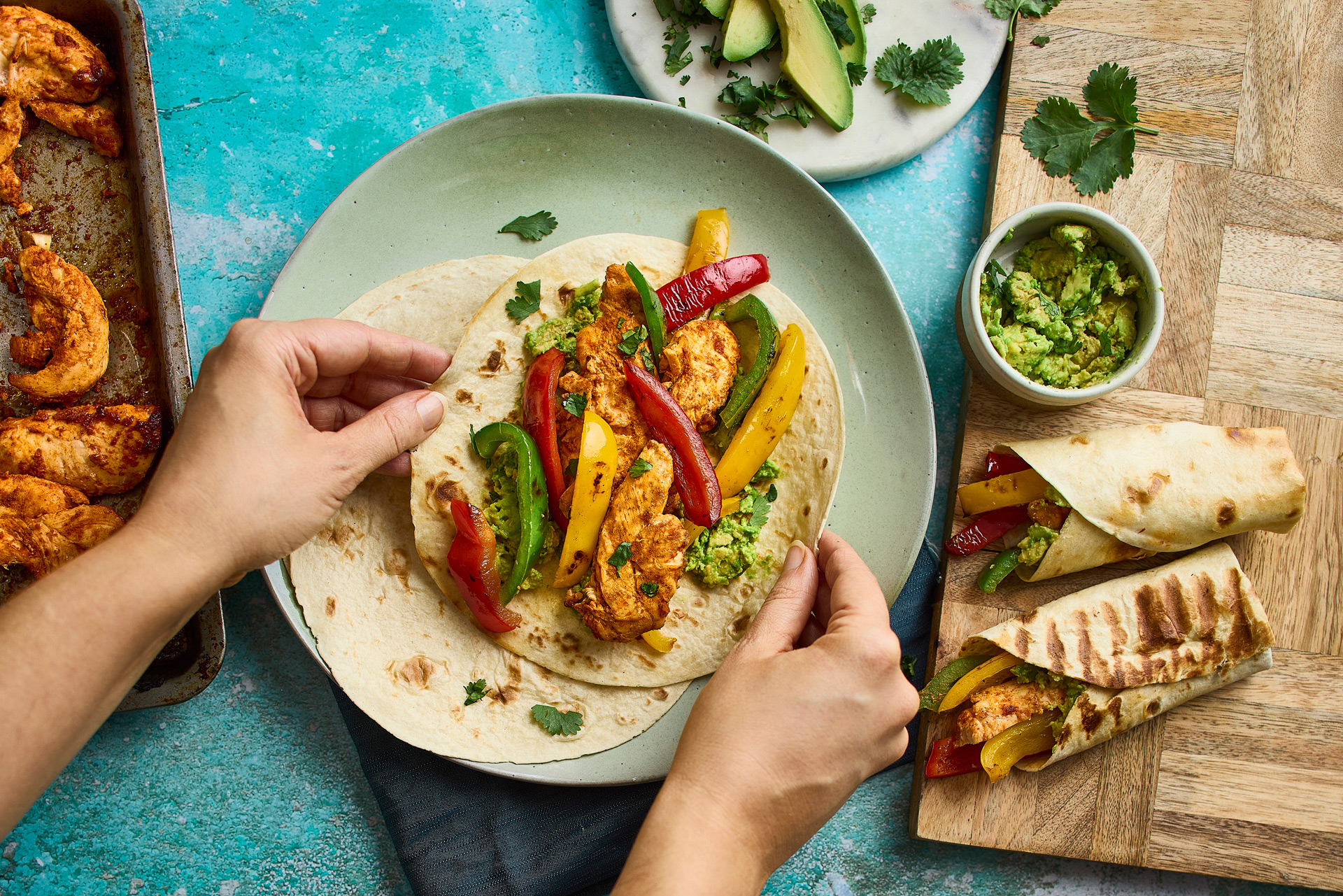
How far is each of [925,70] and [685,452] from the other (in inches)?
81.0

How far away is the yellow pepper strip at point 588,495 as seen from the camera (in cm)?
295

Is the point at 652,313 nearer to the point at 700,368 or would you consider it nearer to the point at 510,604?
the point at 700,368

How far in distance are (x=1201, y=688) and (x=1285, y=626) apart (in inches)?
20.7

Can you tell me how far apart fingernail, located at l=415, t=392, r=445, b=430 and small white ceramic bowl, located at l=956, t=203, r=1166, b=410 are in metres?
2.06

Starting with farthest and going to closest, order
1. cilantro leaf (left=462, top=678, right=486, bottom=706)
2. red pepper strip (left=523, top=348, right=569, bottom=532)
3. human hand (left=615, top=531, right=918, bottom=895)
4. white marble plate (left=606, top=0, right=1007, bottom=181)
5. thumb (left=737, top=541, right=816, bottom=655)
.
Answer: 1. white marble plate (left=606, top=0, right=1007, bottom=181)
2. cilantro leaf (left=462, top=678, right=486, bottom=706)
3. red pepper strip (left=523, top=348, right=569, bottom=532)
4. thumb (left=737, top=541, right=816, bottom=655)
5. human hand (left=615, top=531, right=918, bottom=895)

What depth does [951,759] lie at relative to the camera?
11.2ft

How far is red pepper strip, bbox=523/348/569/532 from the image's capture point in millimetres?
3072

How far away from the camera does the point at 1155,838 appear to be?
11.4ft

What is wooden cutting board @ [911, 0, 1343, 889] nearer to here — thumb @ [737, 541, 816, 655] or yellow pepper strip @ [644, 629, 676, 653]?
thumb @ [737, 541, 816, 655]

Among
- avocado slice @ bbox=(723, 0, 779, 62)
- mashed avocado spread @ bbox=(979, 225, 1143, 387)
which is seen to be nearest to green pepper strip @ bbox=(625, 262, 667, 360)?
avocado slice @ bbox=(723, 0, 779, 62)

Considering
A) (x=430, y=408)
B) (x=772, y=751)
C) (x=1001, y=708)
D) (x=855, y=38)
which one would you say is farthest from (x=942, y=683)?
(x=855, y=38)

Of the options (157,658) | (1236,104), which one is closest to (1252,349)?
(1236,104)

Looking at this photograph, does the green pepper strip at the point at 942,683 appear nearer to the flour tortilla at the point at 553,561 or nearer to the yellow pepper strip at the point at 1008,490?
the yellow pepper strip at the point at 1008,490

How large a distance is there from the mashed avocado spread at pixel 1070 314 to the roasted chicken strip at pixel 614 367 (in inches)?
55.1
